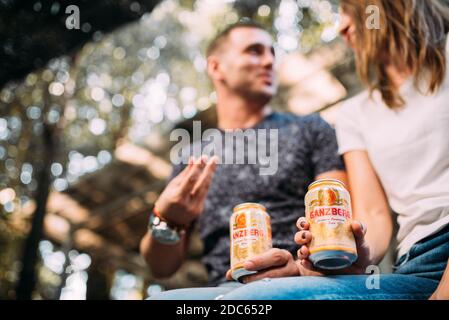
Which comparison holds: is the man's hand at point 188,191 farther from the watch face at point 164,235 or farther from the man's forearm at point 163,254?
the man's forearm at point 163,254

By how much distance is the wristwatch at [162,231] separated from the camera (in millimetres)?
1821

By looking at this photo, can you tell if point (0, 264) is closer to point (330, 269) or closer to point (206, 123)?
point (206, 123)

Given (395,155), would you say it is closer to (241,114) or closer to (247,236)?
(247,236)

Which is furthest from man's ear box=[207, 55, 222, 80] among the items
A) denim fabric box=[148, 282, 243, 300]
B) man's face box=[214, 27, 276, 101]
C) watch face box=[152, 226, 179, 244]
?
denim fabric box=[148, 282, 243, 300]

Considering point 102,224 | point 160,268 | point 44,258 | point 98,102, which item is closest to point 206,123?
point 102,224

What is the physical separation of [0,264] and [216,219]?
4.83 m

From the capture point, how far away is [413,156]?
1.42 meters

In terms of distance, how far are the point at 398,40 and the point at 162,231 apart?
100 cm

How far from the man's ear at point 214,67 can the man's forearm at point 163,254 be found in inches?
34.4

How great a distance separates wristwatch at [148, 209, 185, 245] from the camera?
1821 millimetres

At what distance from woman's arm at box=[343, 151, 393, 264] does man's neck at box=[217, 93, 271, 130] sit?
0.67 metres

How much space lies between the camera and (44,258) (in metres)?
6.09

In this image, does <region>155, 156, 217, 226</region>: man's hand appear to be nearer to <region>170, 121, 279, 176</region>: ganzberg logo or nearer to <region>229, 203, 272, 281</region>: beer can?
<region>170, 121, 279, 176</region>: ganzberg logo

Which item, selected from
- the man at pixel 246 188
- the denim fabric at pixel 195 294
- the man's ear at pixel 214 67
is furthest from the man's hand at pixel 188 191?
the man's ear at pixel 214 67
